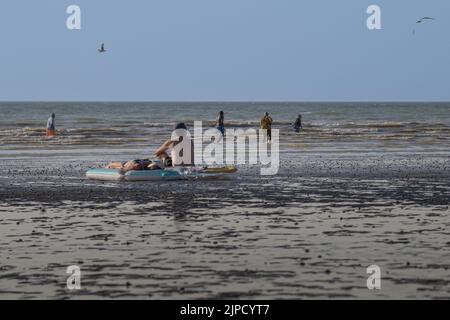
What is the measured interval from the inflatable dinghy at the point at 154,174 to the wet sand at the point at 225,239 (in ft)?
3.09

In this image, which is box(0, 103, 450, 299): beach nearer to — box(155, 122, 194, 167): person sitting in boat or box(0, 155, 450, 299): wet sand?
box(0, 155, 450, 299): wet sand

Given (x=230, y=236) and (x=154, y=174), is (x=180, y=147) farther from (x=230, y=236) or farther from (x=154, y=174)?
(x=230, y=236)

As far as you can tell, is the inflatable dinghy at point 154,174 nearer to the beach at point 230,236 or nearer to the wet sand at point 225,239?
the beach at point 230,236

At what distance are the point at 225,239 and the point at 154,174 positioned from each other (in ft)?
37.8

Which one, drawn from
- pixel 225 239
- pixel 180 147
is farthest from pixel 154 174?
pixel 225 239

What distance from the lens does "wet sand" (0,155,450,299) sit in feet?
36.8

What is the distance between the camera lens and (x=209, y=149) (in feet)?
151

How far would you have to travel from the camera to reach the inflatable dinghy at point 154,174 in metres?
25.8

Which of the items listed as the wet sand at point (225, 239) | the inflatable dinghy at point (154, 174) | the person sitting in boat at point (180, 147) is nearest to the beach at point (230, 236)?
the wet sand at point (225, 239)

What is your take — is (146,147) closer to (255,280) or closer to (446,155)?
(446,155)

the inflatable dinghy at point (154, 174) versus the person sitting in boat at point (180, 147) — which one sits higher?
the person sitting in boat at point (180, 147)

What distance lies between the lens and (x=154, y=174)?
1020 inches
